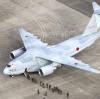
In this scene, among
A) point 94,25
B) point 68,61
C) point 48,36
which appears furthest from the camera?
point 48,36

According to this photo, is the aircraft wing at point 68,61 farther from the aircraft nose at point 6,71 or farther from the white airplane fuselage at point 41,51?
the aircraft nose at point 6,71

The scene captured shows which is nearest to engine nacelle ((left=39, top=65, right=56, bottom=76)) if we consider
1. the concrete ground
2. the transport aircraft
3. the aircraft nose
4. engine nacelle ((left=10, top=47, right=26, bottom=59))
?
the transport aircraft

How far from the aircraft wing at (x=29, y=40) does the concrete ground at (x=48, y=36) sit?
5.78 ft

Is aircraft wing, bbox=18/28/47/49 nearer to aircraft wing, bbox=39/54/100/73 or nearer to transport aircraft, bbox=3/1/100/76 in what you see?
transport aircraft, bbox=3/1/100/76

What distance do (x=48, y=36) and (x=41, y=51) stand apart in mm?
8188

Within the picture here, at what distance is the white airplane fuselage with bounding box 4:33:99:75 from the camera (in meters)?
52.0

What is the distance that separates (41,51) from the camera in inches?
2117

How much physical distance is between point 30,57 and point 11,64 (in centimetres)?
261

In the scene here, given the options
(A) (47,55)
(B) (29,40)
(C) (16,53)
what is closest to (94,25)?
(A) (47,55)

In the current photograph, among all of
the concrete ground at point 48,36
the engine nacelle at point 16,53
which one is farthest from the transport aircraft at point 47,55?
the concrete ground at point 48,36

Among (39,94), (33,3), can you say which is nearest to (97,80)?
(39,94)

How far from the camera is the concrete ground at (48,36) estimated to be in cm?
5056

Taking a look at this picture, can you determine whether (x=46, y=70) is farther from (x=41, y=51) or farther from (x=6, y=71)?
(x=6, y=71)

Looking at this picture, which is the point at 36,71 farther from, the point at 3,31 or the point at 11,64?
the point at 3,31
